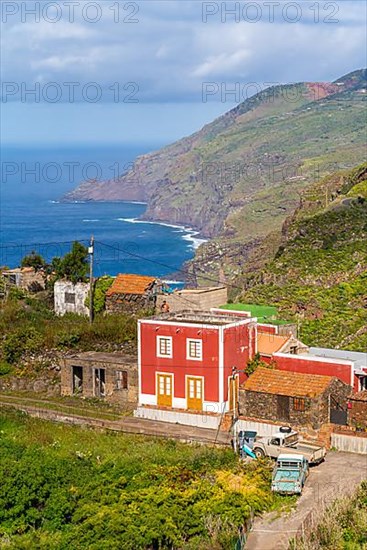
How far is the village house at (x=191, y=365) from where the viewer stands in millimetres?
27078

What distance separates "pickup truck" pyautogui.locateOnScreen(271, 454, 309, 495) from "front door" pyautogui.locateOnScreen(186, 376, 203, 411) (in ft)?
14.9

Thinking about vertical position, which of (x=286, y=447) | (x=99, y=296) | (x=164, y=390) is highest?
(x=99, y=296)

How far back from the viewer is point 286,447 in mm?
24062

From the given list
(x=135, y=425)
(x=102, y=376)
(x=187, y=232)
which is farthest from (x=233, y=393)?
(x=187, y=232)

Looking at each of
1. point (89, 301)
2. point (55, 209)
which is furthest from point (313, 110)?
point (89, 301)

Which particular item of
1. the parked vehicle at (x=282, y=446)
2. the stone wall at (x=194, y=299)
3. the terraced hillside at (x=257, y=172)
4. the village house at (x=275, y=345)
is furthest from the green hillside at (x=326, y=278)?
the terraced hillside at (x=257, y=172)

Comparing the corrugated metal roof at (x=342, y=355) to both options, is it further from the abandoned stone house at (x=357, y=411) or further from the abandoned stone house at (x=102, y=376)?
the abandoned stone house at (x=102, y=376)

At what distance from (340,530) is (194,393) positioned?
351 inches

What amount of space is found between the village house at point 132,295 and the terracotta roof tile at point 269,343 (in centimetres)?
795

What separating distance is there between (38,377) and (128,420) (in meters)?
4.91

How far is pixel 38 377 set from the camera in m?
31.3

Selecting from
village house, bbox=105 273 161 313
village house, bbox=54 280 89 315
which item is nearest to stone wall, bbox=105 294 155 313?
village house, bbox=105 273 161 313

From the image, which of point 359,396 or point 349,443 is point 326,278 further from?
point 349,443

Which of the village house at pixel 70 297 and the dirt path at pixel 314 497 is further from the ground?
the village house at pixel 70 297
